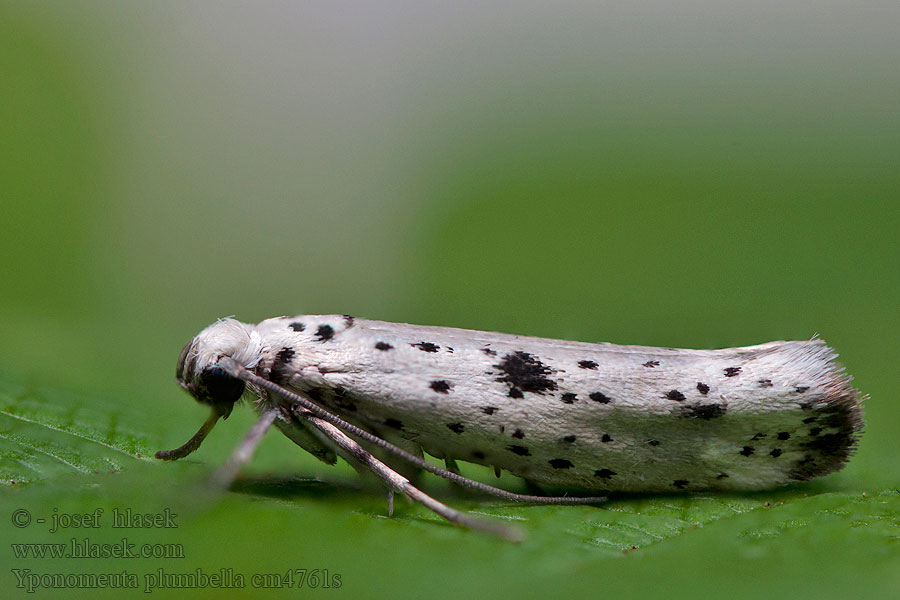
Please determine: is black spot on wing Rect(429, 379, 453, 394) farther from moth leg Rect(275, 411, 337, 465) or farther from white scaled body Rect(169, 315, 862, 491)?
moth leg Rect(275, 411, 337, 465)

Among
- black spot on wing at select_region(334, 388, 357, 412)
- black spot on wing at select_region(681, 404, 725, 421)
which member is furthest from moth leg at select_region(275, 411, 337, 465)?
black spot on wing at select_region(681, 404, 725, 421)

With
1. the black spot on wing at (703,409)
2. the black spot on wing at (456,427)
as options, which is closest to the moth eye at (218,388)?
the black spot on wing at (456,427)

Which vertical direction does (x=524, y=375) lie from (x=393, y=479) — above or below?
above

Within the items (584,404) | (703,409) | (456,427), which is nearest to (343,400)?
(456,427)

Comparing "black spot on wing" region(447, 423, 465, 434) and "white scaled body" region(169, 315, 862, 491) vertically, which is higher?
"white scaled body" region(169, 315, 862, 491)

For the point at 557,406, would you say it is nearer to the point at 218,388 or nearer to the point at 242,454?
the point at 242,454

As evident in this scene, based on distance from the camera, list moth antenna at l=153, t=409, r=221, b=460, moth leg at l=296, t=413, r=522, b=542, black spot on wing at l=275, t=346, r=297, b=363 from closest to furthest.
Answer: moth leg at l=296, t=413, r=522, b=542 → black spot on wing at l=275, t=346, r=297, b=363 → moth antenna at l=153, t=409, r=221, b=460

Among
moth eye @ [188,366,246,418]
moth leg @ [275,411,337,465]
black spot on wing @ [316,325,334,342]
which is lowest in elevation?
moth leg @ [275,411,337,465]
